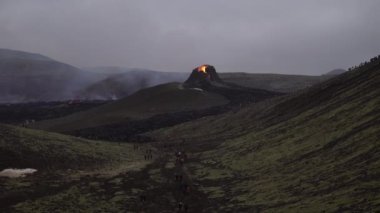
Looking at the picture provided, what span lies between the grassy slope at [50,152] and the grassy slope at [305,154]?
2669 cm

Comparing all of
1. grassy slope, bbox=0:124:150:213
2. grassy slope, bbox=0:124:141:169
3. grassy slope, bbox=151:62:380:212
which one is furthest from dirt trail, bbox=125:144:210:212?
grassy slope, bbox=0:124:141:169

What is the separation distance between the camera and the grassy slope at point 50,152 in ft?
339

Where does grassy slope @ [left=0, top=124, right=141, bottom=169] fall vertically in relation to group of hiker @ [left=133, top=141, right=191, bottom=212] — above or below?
above

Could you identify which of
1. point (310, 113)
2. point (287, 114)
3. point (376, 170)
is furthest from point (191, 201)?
point (287, 114)

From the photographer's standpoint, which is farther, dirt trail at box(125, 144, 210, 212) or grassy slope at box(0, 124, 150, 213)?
grassy slope at box(0, 124, 150, 213)

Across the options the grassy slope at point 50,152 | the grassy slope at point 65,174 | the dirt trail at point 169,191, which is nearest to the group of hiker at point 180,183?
the dirt trail at point 169,191

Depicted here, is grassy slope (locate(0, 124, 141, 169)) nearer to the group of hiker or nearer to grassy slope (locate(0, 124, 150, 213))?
grassy slope (locate(0, 124, 150, 213))

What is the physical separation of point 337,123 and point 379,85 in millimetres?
20141

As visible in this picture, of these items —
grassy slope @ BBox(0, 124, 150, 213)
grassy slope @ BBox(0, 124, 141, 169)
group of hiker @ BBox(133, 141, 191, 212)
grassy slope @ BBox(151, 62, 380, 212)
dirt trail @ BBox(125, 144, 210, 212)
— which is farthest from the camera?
grassy slope @ BBox(0, 124, 141, 169)

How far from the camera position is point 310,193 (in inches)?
2383

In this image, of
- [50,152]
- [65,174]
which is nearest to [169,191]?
[65,174]

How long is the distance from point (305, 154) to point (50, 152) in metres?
63.9

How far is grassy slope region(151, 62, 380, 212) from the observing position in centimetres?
5753

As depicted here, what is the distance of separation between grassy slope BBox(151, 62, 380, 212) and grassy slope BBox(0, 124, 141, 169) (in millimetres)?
26688
